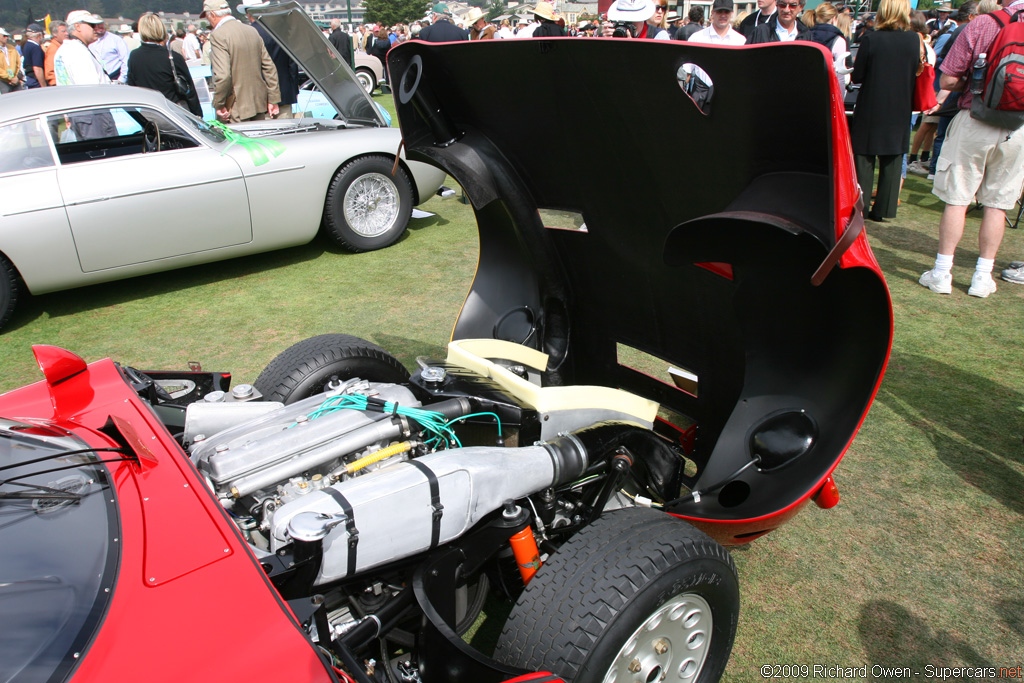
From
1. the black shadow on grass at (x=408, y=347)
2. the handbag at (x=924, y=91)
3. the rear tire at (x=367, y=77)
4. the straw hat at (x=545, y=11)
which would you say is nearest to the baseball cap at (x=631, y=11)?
the straw hat at (x=545, y=11)

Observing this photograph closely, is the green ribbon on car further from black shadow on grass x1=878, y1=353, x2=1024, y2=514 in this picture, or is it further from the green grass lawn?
black shadow on grass x1=878, y1=353, x2=1024, y2=514

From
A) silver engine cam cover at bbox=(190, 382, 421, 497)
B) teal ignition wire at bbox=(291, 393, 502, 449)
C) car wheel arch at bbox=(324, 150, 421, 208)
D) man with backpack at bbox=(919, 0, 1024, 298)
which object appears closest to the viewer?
A: silver engine cam cover at bbox=(190, 382, 421, 497)

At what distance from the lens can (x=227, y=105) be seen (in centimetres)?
799

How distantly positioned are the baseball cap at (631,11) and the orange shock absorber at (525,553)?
7.22 metres

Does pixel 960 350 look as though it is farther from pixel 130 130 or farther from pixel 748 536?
pixel 130 130

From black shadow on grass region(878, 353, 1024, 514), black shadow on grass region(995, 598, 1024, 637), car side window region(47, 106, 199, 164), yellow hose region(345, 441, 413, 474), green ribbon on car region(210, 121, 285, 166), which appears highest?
car side window region(47, 106, 199, 164)

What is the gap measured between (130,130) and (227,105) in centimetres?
217

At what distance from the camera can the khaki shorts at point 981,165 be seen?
5016 mm

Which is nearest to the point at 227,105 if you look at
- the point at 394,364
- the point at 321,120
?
the point at 321,120

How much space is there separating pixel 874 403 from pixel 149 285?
564 cm

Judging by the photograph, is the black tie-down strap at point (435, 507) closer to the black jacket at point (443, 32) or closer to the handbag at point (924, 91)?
the handbag at point (924, 91)

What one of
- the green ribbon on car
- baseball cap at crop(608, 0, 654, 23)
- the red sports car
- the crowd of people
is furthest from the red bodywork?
baseball cap at crop(608, 0, 654, 23)

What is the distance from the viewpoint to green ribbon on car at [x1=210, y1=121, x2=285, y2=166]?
575 centimetres

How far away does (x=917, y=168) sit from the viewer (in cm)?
947
